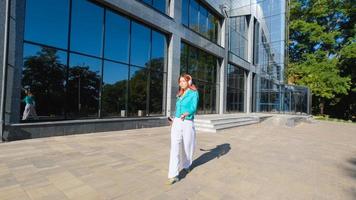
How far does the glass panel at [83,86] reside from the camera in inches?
338

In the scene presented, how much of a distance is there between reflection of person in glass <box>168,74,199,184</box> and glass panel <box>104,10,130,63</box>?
674cm

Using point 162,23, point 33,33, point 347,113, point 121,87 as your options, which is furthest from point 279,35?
point 33,33

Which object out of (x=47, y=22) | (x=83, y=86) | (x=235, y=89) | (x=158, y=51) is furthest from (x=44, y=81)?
(x=235, y=89)

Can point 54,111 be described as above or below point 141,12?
below

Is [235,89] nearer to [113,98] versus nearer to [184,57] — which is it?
[184,57]

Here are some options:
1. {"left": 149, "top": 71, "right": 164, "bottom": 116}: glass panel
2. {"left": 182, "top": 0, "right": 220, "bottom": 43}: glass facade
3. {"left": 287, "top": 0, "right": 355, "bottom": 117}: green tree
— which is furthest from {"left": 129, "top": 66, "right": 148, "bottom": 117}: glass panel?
{"left": 287, "top": 0, "right": 355, "bottom": 117}: green tree

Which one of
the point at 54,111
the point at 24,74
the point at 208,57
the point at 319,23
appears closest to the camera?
the point at 24,74

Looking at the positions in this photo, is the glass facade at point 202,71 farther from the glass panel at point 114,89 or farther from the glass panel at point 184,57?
the glass panel at point 114,89

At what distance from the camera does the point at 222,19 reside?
64.7ft

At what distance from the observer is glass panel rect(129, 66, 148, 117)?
11180 mm

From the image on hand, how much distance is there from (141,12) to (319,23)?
1219 inches

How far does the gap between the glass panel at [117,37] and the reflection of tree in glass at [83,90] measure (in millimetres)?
1302

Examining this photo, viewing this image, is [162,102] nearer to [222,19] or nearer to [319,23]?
[222,19]

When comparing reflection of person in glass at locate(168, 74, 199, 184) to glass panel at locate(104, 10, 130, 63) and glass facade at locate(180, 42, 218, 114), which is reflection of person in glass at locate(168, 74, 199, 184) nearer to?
glass panel at locate(104, 10, 130, 63)
